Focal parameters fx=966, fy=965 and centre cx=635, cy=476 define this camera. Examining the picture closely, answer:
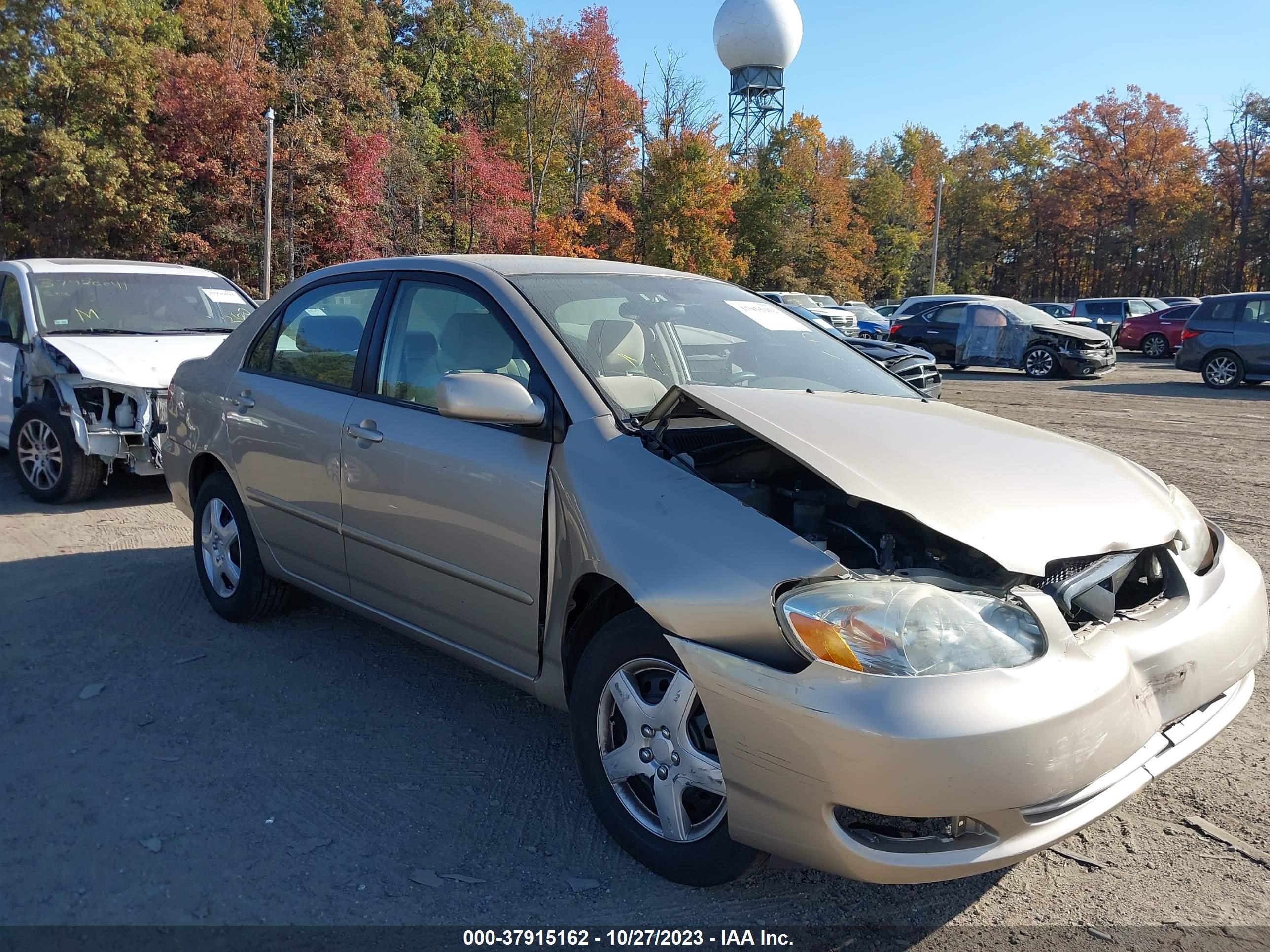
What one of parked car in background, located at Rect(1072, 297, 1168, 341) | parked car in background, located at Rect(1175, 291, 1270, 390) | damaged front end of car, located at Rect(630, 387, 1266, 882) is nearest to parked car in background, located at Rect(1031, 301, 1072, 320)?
parked car in background, located at Rect(1072, 297, 1168, 341)

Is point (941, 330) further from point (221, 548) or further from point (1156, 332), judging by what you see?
point (221, 548)

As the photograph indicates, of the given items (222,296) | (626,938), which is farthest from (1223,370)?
(626,938)

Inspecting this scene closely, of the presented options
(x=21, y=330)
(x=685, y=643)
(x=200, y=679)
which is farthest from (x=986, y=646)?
(x=21, y=330)

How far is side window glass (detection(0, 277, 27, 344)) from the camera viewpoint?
7.50m

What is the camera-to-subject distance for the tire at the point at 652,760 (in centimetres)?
252

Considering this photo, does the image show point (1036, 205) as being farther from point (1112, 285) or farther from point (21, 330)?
point (21, 330)

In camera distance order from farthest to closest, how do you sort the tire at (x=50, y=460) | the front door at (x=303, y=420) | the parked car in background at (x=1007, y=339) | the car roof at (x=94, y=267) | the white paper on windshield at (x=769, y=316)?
the parked car in background at (x=1007, y=339)
the car roof at (x=94, y=267)
the tire at (x=50, y=460)
the white paper on windshield at (x=769, y=316)
the front door at (x=303, y=420)

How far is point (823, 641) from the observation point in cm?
224

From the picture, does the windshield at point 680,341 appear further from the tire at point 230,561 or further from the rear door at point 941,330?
the rear door at point 941,330

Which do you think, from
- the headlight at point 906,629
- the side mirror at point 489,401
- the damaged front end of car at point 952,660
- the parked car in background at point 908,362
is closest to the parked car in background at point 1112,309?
the parked car in background at point 908,362

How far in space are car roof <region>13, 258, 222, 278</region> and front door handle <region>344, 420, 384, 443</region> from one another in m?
5.44

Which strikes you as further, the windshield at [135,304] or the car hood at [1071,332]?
the car hood at [1071,332]

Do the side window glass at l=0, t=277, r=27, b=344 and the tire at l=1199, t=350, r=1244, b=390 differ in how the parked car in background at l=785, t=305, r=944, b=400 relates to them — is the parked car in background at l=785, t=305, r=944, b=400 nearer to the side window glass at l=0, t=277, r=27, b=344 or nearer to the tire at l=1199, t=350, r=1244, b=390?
the tire at l=1199, t=350, r=1244, b=390

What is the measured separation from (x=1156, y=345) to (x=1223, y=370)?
381 inches
